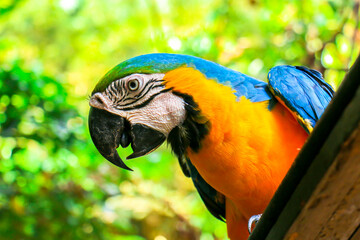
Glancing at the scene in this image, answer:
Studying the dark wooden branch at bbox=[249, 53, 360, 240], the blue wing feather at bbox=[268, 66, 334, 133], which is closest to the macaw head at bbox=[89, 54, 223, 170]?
the blue wing feather at bbox=[268, 66, 334, 133]

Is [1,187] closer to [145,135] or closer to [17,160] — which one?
[17,160]

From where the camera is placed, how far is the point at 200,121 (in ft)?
5.47

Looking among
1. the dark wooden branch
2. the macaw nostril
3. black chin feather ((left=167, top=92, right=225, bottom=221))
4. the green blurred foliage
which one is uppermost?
the dark wooden branch

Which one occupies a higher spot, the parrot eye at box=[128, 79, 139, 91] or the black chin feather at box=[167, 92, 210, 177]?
the parrot eye at box=[128, 79, 139, 91]

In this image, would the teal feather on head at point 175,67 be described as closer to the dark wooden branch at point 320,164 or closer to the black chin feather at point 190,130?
the black chin feather at point 190,130

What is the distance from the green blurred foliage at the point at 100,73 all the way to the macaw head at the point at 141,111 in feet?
4.06

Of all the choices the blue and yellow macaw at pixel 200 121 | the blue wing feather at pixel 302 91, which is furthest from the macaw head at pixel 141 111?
the blue wing feather at pixel 302 91

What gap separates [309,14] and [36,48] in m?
4.55

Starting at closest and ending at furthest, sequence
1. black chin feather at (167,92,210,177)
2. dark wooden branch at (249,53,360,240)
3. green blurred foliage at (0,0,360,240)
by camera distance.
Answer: dark wooden branch at (249,53,360,240)
black chin feather at (167,92,210,177)
green blurred foliage at (0,0,360,240)

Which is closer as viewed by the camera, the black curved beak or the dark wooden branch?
the dark wooden branch

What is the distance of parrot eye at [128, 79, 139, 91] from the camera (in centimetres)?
169

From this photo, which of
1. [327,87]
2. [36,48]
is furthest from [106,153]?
[36,48]

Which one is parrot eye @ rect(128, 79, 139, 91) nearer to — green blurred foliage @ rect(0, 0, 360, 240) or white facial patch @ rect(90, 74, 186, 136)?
white facial patch @ rect(90, 74, 186, 136)

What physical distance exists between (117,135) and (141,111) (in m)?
0.14
